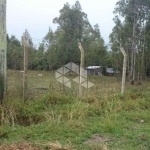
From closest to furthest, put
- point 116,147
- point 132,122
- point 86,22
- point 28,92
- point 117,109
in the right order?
point 116,147
point 132,122
point 117,109
point 28,92
point 86,22

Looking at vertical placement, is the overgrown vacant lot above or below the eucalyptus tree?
below

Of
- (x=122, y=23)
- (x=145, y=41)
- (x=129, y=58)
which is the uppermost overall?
(x=122, y=23)

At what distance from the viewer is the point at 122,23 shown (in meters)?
23.4

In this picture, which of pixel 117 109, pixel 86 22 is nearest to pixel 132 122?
pixel 117 109

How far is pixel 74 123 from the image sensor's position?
4812 mm

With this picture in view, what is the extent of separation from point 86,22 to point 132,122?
1037 inches

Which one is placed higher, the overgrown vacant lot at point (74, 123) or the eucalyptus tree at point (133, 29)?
the eucalyptus tree at point (133, 29)

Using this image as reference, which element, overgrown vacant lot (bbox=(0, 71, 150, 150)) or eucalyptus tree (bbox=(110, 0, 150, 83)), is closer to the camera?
overgrown vacant lot (bbox=(0, 71, 150, 150))

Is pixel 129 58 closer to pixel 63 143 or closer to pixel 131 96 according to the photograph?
pixel 131 96

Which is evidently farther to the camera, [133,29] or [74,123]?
[133,29]

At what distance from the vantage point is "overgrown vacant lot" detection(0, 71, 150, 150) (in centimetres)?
389

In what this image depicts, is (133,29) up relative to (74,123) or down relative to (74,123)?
up

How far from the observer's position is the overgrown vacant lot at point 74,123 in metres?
3.89

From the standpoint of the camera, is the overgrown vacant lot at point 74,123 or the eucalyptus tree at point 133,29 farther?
the eucalyptus tree at point 133,29
